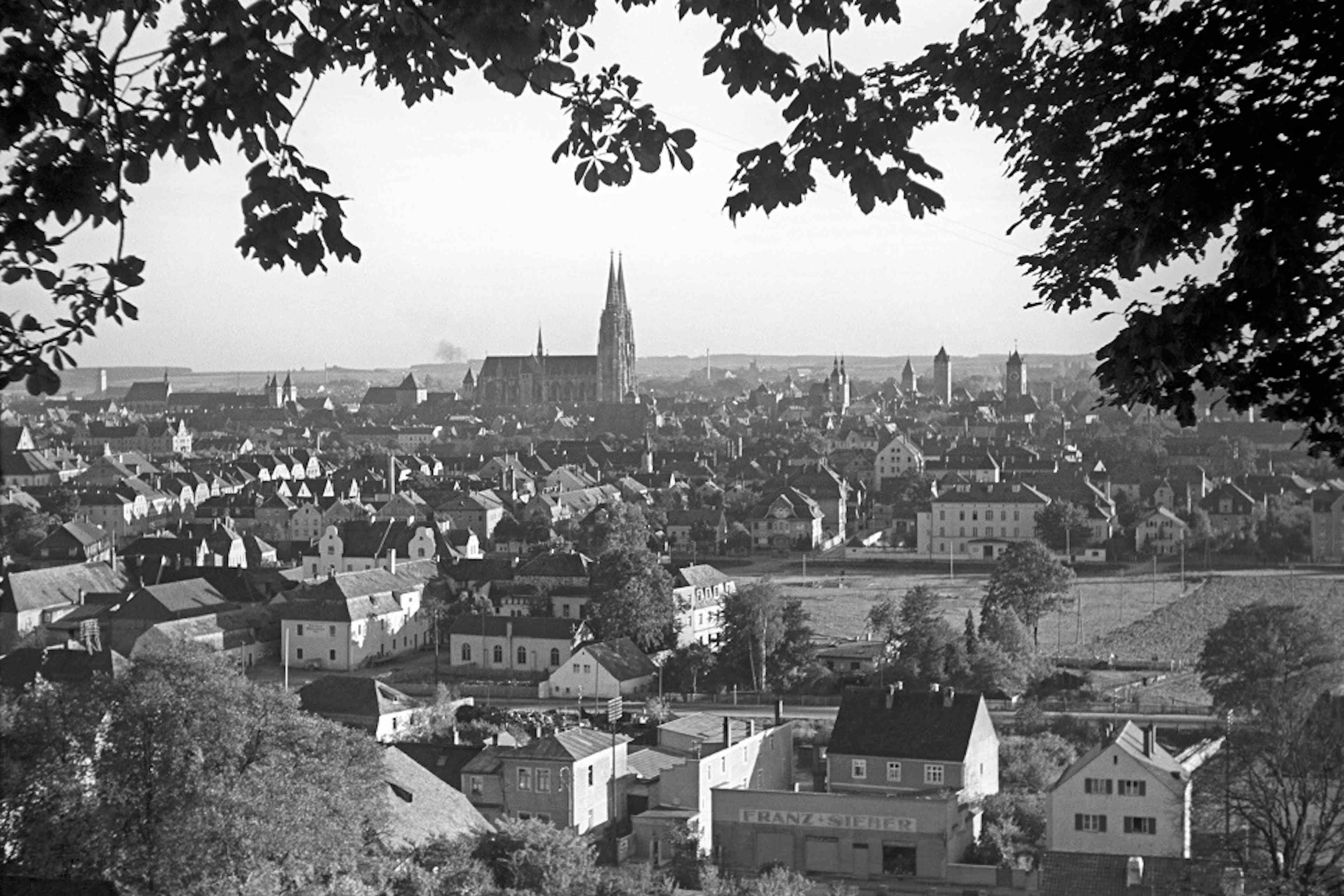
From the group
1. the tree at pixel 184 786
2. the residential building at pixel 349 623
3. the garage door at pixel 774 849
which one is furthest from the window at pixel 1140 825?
the residential building at pixel 349 623

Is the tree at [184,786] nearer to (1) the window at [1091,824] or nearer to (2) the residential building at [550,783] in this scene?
(2) the residential building at [550,783]

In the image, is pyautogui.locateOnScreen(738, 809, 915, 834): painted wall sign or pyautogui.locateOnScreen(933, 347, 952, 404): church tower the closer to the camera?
pyautogui.locateOnScreen(738, 809, 915, 834): painted wall sign

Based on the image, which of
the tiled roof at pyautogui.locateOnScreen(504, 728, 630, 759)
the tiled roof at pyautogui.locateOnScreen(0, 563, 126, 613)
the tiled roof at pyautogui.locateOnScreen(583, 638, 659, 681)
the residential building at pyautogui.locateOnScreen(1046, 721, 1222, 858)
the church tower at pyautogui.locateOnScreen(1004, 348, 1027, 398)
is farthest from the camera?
the church tower at pyautogui.locateOnScreen(1004, 348, 1027, 398)

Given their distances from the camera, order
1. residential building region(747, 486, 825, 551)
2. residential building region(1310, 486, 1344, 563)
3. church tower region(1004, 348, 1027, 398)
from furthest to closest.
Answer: church tower region(1004, 348, 1027, 398) → residential building region(747, 486, 825, 551) → residential building region(1310, 486, 1344, 563)

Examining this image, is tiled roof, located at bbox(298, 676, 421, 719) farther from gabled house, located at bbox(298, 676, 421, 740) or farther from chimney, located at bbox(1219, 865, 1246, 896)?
chimney, located at bbox(1219, 865, 1246, 896)

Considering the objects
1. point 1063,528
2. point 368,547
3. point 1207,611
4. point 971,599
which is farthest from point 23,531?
point 1207,611

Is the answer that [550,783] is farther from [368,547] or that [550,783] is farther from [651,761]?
[368,547]

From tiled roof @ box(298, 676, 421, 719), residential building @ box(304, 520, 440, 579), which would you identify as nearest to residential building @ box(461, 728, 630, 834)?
tiled roof @ box(298, 676, 421, 719)
